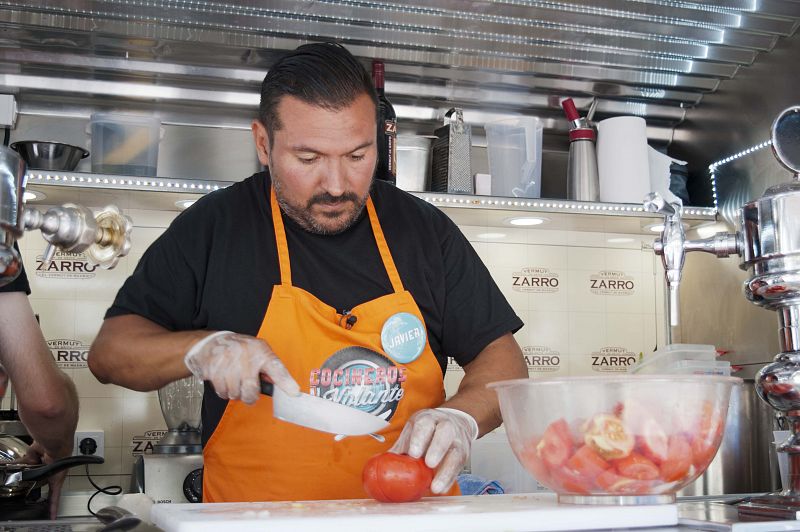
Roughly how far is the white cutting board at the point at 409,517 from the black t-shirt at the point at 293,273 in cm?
66

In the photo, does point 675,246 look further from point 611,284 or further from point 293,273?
point 611,284

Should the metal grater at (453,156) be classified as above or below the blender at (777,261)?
above

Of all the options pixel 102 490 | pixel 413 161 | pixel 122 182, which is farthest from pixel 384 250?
pixel 102 490

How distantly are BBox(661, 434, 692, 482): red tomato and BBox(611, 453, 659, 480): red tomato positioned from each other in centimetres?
1

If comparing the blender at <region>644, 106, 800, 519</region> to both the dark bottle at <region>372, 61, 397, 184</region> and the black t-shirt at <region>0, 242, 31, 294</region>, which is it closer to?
the black t-shirt at <region>0, 242, 31, 294</region>

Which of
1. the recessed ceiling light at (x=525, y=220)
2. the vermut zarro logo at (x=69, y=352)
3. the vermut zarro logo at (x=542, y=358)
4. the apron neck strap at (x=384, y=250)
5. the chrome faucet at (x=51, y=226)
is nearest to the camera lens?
the chrome faucet at (x=51, y=226)

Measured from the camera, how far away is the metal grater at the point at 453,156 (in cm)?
325

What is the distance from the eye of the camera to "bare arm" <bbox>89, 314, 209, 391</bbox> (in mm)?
1726

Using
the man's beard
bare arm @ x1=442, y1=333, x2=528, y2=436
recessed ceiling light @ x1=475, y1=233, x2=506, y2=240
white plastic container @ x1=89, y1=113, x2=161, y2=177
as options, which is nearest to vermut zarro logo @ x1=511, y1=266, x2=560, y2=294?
recessed ceiling light @ x1=475, y1=233, x2=506, y2=240

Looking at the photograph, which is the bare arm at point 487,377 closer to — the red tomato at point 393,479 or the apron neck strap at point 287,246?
the apron neck strap at point 287,246

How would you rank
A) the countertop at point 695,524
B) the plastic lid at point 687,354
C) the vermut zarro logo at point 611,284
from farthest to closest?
the vermut zarro logo at point 611,284 < the plastic lid at point 687,354 < the countertop at point 695,524

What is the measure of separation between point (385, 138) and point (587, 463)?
2.02 meters

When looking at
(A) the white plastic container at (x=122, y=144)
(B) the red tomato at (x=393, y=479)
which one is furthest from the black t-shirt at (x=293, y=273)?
(A) the white plastic container at (x=122, y=144)

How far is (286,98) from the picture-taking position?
6.45ft
